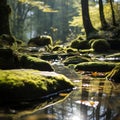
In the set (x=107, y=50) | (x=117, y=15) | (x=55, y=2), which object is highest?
(x=55, y=2)

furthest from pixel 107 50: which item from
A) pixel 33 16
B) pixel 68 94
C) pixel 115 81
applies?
pixel 33 16

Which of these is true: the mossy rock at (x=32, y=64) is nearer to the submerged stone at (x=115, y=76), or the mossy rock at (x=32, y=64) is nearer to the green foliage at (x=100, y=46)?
the submerged stone at (x=115, y=76)

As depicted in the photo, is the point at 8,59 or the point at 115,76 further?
the point at 8,59

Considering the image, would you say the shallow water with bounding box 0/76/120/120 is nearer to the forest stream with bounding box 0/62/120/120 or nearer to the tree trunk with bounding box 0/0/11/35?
the forest stream with bounding box 0/62/120/120

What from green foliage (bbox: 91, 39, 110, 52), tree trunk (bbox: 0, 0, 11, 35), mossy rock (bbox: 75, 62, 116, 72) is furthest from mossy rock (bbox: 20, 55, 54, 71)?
green foliage (bbox: 91, 39, 110, 52)

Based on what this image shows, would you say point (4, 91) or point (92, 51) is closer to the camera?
point (4, 91)

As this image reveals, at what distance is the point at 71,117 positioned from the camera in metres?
4.18

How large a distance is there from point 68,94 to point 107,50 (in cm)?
1298

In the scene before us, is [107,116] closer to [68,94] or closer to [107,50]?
[68,94]

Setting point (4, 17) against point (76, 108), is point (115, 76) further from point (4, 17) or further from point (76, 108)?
point (4, 17)

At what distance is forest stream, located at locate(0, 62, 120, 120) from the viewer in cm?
420

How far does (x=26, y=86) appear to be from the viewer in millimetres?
5242

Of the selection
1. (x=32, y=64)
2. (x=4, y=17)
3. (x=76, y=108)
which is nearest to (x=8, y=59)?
(x=32, y=64)

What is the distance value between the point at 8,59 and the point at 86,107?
12.2 feet
